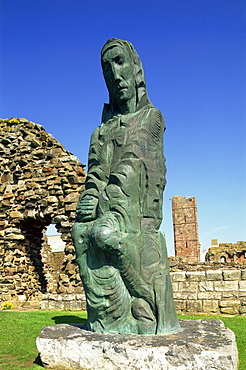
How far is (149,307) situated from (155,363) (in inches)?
29.8

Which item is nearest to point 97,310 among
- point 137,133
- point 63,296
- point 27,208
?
point 137,133

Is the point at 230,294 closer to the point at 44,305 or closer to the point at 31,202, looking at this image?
the point at 44,305

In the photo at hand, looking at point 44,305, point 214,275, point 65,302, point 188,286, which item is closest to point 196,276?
point 188,286

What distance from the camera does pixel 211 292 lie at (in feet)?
27.5

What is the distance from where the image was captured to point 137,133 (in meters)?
4.37

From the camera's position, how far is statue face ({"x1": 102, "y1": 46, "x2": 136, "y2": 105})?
4.54 metres

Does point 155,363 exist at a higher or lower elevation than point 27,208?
lower

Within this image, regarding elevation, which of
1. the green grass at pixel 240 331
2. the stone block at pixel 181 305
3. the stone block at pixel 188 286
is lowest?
the green grass at pixel 240 331

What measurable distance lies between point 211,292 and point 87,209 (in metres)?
5.08

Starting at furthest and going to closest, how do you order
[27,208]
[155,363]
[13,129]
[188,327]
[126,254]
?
[13,129]
[27,208]
[188,327]
[126,254]
[155,363]

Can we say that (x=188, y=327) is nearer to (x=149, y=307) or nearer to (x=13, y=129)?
(x=149, y=307)

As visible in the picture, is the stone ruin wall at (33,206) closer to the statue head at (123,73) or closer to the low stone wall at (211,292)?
the low stone wall at (211,292)

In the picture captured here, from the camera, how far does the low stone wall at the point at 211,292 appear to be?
8148mm

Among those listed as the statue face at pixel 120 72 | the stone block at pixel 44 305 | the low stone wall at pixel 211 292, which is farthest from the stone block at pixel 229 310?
the statue face at pixel 120 72
